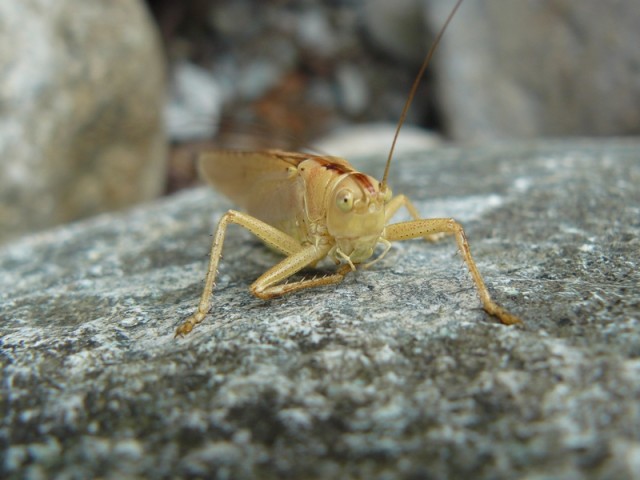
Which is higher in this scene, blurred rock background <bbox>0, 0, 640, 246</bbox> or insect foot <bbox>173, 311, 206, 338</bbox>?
blurred rock background <bbox>0, 0, 640, 246</bbox>

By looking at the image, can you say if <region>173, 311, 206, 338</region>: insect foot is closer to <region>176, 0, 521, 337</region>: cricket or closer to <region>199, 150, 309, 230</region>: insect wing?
<region>176, 0, 521, 337</region>: cricket

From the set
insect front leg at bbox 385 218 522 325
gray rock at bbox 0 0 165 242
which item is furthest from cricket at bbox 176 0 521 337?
gray rock at bbox 0 0 165 242

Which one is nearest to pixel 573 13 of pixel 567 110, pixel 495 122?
pixel 567 110

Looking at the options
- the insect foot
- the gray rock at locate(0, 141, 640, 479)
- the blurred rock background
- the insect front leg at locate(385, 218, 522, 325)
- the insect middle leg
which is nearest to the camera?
the gray rock at locate(0, 141, 640, 479)

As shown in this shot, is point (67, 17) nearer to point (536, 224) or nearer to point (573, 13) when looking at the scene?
point (536, 224)

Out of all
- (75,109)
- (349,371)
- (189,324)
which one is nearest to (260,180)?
(189,324)

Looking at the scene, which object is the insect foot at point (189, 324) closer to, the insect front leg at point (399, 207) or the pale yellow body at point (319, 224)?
the pale yellow body at point (319, 224)

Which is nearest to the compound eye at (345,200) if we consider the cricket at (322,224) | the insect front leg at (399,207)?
the cricket at (322,224)
